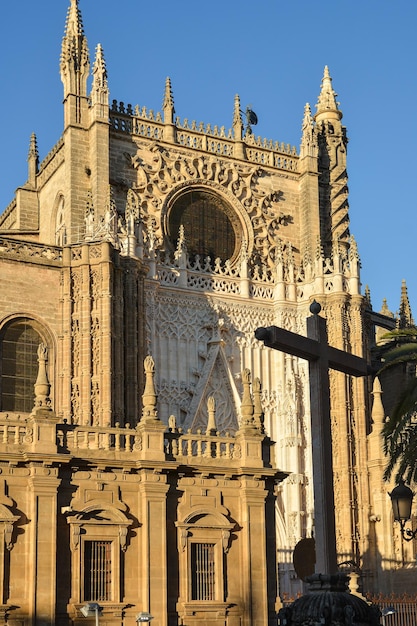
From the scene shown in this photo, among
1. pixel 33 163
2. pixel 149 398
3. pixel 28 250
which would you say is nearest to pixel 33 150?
pixel 33 163

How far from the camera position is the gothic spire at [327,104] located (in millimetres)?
43375

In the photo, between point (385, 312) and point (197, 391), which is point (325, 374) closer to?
point (197, 391)

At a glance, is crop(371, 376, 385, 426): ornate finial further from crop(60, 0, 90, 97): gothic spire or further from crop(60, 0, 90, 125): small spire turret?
crop(60, 0, 90, 97): gothic spire

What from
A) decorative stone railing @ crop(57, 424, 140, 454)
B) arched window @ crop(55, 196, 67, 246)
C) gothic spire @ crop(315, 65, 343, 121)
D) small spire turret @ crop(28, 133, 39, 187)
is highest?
gothic spire @ crop(315, 65, 343, 121)

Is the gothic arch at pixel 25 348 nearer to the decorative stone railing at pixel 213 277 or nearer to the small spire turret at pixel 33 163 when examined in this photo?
the decorative stone railing at pixel 213 277

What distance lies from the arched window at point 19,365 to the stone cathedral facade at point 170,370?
48 mm

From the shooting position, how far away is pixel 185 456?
24688mm

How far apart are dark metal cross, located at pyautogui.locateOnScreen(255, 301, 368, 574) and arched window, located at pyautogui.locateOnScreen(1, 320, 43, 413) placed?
58.8 ft

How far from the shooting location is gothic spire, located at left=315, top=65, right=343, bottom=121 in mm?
43375

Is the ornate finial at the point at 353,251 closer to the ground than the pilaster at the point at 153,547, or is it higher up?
higher up

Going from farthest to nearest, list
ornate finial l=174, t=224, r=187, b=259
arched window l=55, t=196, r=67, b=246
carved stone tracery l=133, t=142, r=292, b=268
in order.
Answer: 1. carved stone tracery l=133, t=142, r=292, b=268
2. arched window l=55, t=196, r=67, b=246
3. ornate finial l=174, t=224, r=187, b=259

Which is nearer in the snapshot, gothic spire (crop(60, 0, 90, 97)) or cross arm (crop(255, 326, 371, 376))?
cross arm (crop(255, 326, 371, 376))

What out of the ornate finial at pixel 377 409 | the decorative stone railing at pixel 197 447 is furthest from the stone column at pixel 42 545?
the ornate finial at pixel 377 409

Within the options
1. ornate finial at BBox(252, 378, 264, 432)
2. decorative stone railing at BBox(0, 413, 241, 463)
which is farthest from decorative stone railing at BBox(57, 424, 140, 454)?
ornate finial at BBox(252, 378, 264, 432)
